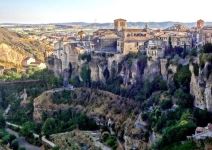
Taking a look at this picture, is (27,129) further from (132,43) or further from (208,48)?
(208,48)

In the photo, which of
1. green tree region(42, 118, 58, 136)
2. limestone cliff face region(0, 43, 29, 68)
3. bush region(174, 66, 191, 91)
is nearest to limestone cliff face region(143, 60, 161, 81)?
bush region(174, 66, 191, 91)

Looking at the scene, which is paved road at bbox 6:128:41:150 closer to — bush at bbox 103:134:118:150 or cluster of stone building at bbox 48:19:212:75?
→ bush at bbox 103:134:118:150

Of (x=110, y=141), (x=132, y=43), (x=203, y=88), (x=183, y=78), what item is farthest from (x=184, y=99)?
(x=132, y=43)

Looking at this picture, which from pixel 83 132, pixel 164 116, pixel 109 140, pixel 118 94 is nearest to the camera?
pixel 164 116

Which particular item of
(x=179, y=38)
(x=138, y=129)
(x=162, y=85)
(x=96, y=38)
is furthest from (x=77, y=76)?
(x=138, y=129)

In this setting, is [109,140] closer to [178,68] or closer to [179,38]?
[178,68]

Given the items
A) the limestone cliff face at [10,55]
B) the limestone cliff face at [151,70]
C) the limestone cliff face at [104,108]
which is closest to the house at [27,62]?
the limestone cliff face at [10,55]
